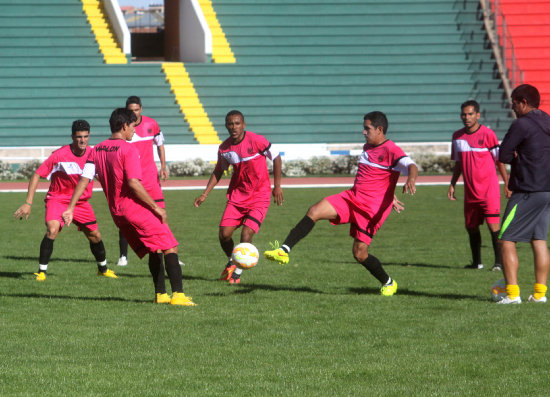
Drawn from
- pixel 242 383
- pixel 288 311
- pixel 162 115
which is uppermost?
pixel 242 383

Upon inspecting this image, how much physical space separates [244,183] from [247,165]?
243 millimetres

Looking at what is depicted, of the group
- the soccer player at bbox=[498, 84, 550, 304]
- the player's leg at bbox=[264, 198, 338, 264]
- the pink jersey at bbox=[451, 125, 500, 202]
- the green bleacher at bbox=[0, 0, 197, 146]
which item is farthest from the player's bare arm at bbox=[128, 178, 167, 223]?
the green bleacher at bbox=[0, 0, 197, 146]

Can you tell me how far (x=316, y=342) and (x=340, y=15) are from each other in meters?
26.5

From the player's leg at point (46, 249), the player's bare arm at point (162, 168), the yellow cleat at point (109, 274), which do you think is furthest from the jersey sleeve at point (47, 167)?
the player's bare arm at point (162, 168)

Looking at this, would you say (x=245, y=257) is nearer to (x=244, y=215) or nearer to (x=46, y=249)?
(x=244, y=215)

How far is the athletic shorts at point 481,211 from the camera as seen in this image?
11.1 metres

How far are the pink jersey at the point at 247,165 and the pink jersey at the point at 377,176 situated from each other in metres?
1.51

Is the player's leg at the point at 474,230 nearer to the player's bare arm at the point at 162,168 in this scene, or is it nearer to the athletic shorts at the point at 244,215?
the athletic shorts at the point at 244,215

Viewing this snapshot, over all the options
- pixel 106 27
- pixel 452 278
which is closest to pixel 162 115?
pixel 106 27

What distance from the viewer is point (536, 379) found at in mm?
5727

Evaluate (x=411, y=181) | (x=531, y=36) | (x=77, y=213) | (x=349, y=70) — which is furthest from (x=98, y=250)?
(x=531, y=36)

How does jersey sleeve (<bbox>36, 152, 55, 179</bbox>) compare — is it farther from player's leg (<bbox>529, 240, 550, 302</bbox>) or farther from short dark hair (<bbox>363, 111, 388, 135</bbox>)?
player's leg (<bbox>529, 240, 550, 302</bbox>)

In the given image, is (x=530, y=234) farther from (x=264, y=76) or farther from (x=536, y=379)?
(x=264, y=76)

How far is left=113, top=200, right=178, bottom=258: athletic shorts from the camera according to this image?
26.9ft
